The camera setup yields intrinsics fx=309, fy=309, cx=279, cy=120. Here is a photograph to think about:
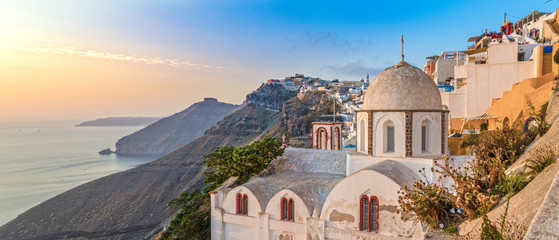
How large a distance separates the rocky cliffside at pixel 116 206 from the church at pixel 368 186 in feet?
92.2

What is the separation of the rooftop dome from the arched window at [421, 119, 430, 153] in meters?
0.67

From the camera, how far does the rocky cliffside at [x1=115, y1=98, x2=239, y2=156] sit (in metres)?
134

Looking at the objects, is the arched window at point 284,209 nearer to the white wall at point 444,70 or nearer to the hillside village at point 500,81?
the hillside village at point 500,81

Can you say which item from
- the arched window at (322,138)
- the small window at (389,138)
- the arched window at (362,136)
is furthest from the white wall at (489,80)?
the arched window at (362,136)

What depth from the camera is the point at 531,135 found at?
1248 centimetres

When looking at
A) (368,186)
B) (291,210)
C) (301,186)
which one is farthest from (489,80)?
(291,210)

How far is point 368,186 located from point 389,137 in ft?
9.76

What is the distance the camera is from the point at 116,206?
45844 millimetres

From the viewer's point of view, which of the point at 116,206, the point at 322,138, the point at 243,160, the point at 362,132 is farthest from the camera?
the point at 116,206

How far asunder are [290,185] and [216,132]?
90058 millimetres

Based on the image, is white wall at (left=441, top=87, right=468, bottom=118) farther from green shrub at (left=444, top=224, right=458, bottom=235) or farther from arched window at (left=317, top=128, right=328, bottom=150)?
green shrub at (left=444, top=224, right=458, bottom=235)

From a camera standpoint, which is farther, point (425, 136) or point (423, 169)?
point (425, 136)

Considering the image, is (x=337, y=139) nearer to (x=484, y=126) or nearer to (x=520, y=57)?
(x=484, y=126)

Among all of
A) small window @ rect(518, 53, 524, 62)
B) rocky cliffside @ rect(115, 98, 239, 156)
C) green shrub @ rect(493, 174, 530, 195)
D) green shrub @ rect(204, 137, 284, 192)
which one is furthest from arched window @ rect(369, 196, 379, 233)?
rocky cliffside @ rect(115, 98, 239, 156)
